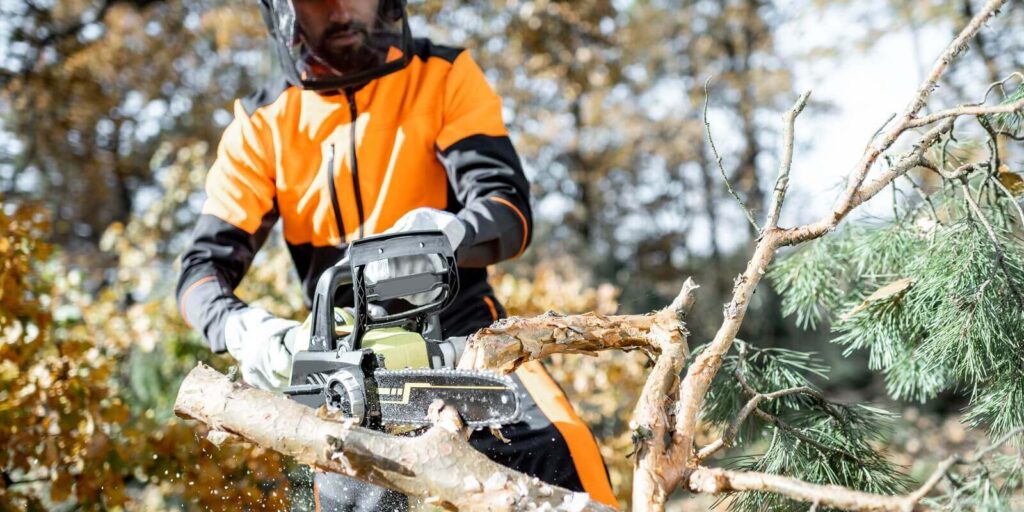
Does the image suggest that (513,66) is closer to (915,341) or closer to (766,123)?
(766,123)

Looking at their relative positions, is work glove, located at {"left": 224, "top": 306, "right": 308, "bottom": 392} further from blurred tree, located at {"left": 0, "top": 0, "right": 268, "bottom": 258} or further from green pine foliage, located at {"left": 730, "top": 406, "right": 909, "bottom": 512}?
blurred tree, located at {"left": 0, "top": 0, "right": 268, "bottom": 258}

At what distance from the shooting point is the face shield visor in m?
2.10

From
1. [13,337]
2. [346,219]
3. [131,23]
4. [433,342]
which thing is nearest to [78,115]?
[131,23]

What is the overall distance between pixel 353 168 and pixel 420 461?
1139 mm

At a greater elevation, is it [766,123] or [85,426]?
[766,123]

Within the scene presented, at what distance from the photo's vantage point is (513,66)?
11039 mm

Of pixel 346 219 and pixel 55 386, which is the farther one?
pixel 55 386

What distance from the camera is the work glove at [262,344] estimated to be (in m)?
1.65

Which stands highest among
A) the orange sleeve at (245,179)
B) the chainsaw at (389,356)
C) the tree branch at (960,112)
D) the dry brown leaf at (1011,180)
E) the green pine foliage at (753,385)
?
the tree branch at (960,112)

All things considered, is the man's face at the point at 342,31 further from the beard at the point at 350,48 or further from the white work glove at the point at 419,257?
the white work glove at the point at 419,257

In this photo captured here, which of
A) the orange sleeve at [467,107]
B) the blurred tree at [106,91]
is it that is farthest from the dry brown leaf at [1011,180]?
the blurred tree at [106,91]

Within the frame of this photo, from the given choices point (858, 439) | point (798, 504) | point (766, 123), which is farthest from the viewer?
point (766, 123)

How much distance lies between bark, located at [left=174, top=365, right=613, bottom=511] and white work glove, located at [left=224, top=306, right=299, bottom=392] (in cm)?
38

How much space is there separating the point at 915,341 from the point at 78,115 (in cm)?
1144
